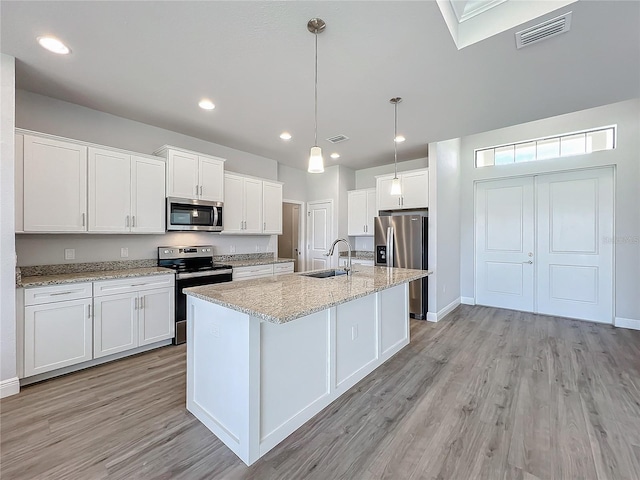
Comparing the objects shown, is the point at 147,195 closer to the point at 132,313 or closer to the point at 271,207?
the point at 132,313

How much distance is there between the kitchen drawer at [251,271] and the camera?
4.11 m

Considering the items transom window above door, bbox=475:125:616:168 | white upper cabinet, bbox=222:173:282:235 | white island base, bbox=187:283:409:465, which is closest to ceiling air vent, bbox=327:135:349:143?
white upper cabinet, bbox=222:173:282:235

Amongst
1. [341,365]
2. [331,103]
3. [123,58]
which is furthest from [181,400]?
[331,103]

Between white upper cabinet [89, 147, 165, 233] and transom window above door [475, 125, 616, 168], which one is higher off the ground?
transom window above door [475, 125, 616, 168]

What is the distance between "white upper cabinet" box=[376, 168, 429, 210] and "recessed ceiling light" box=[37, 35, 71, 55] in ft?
13.4

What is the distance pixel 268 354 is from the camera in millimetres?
1793

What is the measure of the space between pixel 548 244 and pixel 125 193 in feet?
20.3

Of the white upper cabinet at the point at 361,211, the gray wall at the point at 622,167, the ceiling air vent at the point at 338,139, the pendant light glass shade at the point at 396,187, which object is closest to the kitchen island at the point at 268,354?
the pendant light glass shade at the point at 396,187

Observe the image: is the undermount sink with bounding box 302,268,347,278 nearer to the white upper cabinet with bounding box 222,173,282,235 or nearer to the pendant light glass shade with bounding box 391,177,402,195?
the pendant light glass shade with bounding box 391,177,402,195

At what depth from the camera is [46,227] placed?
108 inches

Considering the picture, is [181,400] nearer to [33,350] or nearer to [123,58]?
[33,350]

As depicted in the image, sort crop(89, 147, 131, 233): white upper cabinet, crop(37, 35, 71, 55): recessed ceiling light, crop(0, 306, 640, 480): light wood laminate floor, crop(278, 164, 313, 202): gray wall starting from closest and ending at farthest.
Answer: crop(0, 306, 640, 480): light wood laminate floor, crop(37, 35, 71, 55): recessed ceiling light, crop(89, 147, 131, 233): white upper cabinet, crop(278, 164, 313, 202): gray wall

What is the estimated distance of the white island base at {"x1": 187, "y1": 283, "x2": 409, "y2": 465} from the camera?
1694 mm

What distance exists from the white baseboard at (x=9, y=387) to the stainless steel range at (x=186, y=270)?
1319 millimetres
